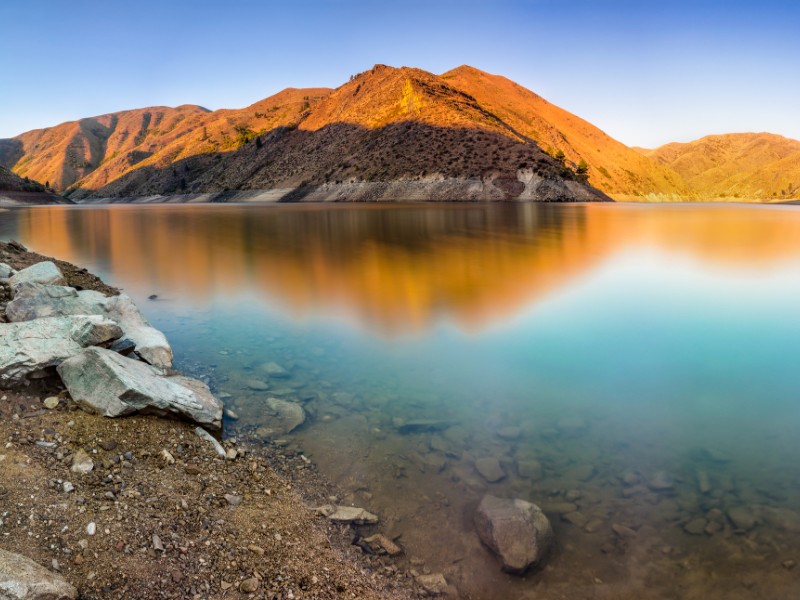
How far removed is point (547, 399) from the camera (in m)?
7.45

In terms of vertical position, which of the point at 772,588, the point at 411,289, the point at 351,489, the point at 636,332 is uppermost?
the point at 411,289

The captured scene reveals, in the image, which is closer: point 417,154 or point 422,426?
point 422,426

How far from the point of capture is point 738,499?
503 centimetres

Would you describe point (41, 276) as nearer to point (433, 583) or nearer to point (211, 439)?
point (211, 439)

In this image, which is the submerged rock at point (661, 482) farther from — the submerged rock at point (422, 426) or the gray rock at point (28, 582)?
the gray rock at point (28, 582)

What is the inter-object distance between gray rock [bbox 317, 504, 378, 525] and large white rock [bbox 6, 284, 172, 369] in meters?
4.17

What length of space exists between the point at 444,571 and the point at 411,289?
1127 cm

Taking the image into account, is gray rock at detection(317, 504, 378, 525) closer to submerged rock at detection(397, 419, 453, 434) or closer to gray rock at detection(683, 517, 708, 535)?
submerged rock at detection(397, 419, 453, 434)

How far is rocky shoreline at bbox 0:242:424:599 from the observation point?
343 centimetres

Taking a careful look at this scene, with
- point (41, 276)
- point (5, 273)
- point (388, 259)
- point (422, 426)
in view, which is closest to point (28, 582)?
point (422, 426)

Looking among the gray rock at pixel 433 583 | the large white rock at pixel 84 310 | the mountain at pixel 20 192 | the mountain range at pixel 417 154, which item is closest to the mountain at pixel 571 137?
the mountain range at pixel 417 154

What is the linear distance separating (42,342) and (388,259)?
1632 cm

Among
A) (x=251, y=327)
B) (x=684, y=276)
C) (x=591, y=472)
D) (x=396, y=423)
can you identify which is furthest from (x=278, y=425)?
(x=684, y=276)

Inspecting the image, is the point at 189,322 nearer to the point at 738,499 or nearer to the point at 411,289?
the point at 411,289
